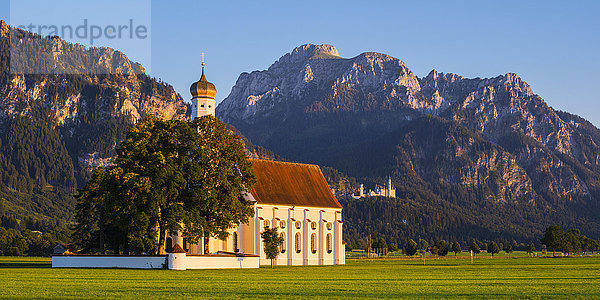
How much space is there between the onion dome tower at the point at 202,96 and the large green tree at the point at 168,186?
58.8 ft

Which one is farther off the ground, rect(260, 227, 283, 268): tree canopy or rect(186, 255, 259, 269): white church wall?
rect(260, 227, 283, 268): tree canopy

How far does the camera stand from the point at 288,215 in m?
99.1

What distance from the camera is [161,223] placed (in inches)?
2876

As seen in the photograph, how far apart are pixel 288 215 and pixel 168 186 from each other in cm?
2950

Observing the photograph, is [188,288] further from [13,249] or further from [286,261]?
[13,249]

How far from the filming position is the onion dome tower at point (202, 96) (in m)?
100

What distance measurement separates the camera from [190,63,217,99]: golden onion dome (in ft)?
329

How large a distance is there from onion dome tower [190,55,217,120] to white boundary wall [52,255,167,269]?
1321 inches

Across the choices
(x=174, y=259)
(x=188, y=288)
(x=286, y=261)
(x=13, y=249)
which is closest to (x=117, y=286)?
(x=188, y=288)

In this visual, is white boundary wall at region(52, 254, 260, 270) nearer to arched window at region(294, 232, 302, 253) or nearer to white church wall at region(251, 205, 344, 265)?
white church wall at region(251, 205, 344, 265)

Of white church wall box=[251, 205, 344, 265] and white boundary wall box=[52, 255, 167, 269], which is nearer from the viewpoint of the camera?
white boundary wall box=[52, 255, 167, 269]

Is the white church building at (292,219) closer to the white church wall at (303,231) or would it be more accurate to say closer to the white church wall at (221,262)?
the white church wall at (303,231)

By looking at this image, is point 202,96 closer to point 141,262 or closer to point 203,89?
point 203,89

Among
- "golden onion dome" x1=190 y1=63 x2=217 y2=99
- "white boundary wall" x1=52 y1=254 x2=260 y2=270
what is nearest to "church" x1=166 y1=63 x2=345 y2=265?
"golden onion dome" x1=190 y1=63 x2=217 y2=99
